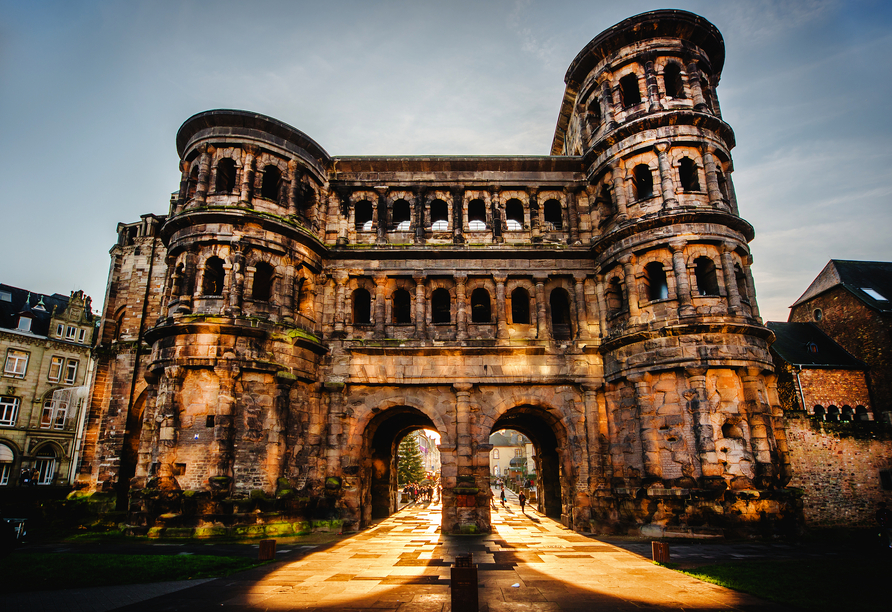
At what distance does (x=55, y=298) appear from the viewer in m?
43.9

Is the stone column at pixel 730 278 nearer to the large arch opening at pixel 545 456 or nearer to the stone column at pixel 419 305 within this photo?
the large arch opening at pixel 545 456

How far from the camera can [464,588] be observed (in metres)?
7.70

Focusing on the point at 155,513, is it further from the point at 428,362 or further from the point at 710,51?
the point at 710,51

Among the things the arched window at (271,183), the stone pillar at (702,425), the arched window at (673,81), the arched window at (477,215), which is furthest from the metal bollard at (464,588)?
the arched window at (673,81)

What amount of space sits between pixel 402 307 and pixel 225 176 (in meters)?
9.79

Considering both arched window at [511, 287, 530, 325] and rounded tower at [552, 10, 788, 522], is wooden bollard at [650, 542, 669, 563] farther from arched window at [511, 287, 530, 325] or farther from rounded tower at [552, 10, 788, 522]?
arched window at [511, 287, 530, 325]

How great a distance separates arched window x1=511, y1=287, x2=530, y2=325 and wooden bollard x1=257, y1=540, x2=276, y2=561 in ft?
44.0

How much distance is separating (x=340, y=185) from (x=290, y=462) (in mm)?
12805

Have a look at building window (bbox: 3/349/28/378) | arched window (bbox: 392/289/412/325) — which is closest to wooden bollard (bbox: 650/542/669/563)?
arched window (bbox: 392/289/412/325)

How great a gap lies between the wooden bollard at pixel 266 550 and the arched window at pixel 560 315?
45.6ft

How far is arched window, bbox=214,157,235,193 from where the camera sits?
20500 millimetres

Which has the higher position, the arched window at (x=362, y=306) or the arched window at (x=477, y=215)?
the arched window at (x=477, y=215)

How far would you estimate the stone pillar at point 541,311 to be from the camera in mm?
21141

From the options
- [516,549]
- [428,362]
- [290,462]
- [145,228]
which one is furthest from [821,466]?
[145,228]
